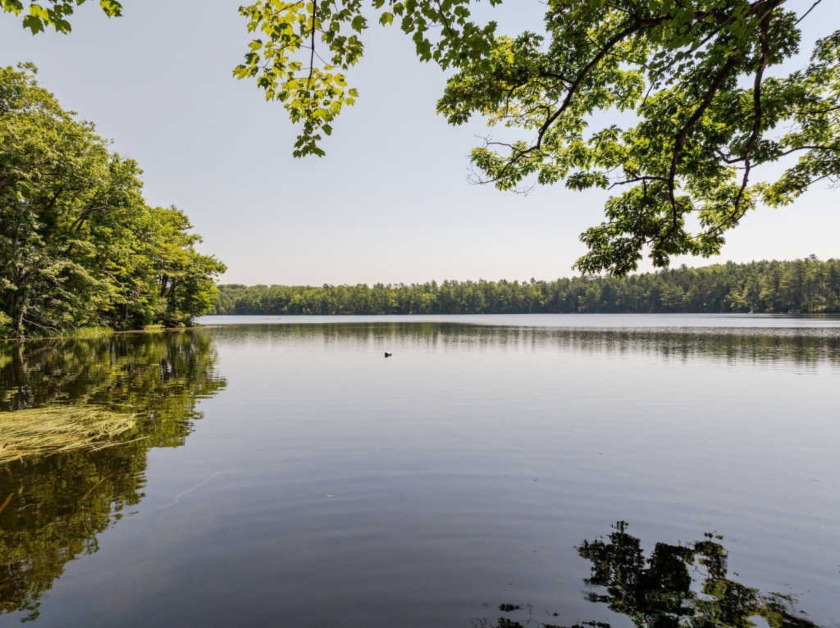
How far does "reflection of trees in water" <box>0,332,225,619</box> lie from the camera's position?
6.39 metres

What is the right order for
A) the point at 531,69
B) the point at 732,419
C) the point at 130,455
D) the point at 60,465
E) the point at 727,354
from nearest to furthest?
the point at 531,69 < the point at 60,465 < the point at 130,455 < the point at 732,419 < the point at 727,354

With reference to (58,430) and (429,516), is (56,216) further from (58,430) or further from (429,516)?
(429,516)

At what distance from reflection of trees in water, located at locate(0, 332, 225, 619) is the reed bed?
1.77 feet

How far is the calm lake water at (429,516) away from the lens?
226 inches

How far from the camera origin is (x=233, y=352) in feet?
131

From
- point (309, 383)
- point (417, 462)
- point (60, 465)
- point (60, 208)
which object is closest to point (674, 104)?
point (417, 462)

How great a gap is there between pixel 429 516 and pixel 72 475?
7706 mm

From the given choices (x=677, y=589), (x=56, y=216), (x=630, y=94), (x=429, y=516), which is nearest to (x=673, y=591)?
(x=677, y=589)

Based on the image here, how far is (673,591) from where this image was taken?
19.7 ft

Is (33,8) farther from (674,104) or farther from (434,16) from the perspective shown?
(674,104)

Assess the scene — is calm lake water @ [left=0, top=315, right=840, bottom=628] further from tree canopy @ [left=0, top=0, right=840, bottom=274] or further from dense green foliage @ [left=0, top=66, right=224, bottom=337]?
dense green foliage @ [left=0, top=66, right=224, bottom=337]

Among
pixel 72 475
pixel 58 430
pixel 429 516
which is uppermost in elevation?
pixel 58 430

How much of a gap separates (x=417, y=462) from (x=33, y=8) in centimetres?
1045

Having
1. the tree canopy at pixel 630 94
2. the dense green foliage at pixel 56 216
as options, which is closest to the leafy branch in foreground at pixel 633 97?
the tree canopy at pixel 630 94
